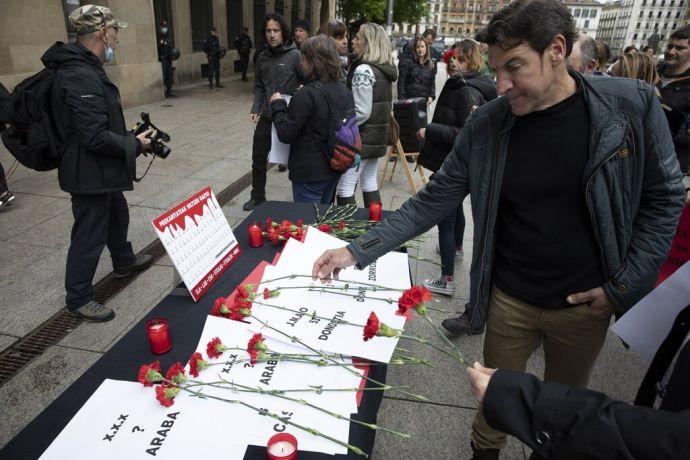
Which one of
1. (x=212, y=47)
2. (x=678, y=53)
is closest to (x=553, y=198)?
(x=678, y=53)

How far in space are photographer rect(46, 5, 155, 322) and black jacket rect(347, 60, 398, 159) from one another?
198 cm

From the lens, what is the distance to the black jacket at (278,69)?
4551mm

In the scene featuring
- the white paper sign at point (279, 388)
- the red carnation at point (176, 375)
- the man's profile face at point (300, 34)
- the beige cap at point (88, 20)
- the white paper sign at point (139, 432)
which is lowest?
the white paper sign at point (139, 432)

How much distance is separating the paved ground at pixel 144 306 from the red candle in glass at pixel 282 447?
115 centimetres

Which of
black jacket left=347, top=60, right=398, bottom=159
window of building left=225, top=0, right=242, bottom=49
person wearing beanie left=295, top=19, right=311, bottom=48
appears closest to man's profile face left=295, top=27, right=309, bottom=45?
person wearing beanie left=295, top=19, right=311, bottom=48

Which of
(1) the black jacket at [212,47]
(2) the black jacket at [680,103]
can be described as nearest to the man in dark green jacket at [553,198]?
(2) the black jacket at [680,103]

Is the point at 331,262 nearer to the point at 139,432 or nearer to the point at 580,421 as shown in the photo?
the point at 139,432

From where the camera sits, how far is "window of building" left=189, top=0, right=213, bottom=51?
15719mm

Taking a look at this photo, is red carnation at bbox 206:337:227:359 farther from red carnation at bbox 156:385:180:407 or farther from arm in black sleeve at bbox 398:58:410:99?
arm in black sleeve at bbox 398:58:410:99

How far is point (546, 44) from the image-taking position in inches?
50.9

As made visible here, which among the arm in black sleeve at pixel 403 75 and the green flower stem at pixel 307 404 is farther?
the arm in black sleeve at pixel 403 75

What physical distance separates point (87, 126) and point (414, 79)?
19.8ft

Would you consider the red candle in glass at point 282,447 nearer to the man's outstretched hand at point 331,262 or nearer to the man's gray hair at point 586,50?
the man's outstretched hand at point 331,262

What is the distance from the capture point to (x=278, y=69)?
454 cm
